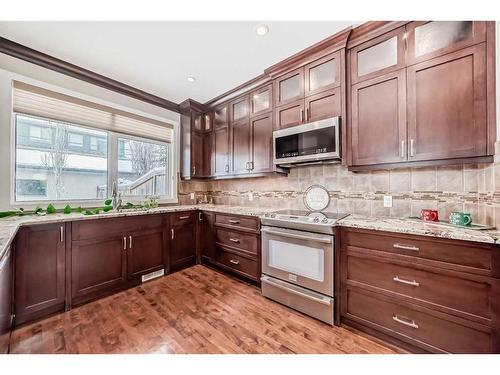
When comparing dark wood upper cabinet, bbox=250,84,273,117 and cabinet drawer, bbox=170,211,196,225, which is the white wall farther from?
dark wood upper cabinet, bbox=250,84,273,117

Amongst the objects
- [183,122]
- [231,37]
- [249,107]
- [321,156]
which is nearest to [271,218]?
[321,156]

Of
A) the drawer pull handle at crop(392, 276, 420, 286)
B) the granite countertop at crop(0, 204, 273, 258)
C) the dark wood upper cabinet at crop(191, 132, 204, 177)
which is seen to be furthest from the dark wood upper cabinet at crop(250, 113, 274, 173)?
the drawer pull handle at crop(392, 276, 420, 286)

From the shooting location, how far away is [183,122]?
353 centimetres

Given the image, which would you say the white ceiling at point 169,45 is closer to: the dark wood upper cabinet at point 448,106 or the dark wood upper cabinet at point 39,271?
the dark wood upper cabinet at point 448,106

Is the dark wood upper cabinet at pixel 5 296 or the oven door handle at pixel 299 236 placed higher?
the oven door handle at pixel 299 236

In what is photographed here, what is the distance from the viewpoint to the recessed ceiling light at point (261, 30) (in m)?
1.80

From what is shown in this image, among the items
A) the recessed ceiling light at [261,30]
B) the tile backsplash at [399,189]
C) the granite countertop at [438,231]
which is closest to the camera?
the granite countertop at [438,231]

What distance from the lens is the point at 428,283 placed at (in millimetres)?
1354

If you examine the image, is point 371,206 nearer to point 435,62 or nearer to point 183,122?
point 435,62

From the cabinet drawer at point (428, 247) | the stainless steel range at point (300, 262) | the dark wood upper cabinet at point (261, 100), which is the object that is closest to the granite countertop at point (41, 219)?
the stainless steel range at point (300, 262)

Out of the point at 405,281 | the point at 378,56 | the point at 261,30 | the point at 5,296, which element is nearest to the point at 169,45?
the point at 261,30

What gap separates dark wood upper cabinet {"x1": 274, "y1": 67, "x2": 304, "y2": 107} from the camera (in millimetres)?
2264

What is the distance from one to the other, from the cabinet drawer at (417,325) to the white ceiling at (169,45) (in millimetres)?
2350

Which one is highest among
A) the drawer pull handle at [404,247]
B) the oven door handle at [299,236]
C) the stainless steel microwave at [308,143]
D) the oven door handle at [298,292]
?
the stainless steel microwave at [308,143]
